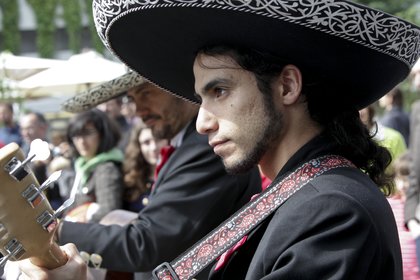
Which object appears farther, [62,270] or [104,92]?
[104,92]

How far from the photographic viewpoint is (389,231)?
1750 mm

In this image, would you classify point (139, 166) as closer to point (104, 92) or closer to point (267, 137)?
point (104, 92)

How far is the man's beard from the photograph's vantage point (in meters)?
1.94

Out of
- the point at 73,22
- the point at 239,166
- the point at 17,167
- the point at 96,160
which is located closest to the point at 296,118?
the point at 239,166

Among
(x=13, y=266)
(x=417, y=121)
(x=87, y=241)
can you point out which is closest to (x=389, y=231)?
(x=13, y=266)

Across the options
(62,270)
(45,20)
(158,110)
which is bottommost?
(62,270)

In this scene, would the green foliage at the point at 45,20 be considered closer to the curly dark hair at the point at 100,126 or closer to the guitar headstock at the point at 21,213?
the curly dark hair at the point at 100,126

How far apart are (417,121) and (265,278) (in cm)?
447

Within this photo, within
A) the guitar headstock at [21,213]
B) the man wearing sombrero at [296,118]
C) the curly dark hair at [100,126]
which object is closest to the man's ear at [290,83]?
the man wearing sombrero at [296,118]

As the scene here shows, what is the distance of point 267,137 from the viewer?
1942 mm

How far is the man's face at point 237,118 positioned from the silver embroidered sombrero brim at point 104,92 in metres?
1.31

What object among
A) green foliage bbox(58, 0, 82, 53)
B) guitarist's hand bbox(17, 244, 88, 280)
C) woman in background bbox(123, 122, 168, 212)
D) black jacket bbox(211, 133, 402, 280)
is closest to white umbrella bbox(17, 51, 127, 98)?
woman in background bbox(123, 122, 168, 212)

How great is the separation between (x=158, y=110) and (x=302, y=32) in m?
1.57

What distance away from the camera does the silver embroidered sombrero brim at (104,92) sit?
3.38 metres
